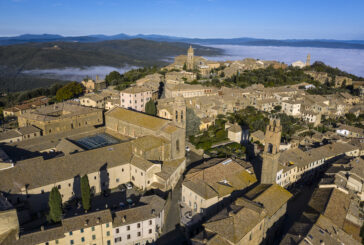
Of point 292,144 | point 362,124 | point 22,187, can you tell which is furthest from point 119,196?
point 362,124

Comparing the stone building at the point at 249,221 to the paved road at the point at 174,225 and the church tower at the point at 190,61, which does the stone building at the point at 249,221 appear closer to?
the paved road at the point at 174,225

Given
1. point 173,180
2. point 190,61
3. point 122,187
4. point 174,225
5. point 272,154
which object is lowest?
point 174,225

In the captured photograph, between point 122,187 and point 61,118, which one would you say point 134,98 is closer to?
point 61,118

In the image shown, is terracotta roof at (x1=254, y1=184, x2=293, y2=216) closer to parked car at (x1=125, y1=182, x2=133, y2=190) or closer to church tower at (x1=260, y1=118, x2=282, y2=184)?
church tower at (x1=260, y1=118, x2=282, y2=184)

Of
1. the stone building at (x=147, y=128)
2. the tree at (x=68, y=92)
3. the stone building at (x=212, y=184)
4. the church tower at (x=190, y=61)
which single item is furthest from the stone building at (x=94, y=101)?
the church tower at (x=190, y=61)

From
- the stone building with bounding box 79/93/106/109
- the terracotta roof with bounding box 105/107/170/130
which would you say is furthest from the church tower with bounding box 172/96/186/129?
the stone building with bounding box 79/93/106/109

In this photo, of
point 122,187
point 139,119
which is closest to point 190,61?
point 139,119
